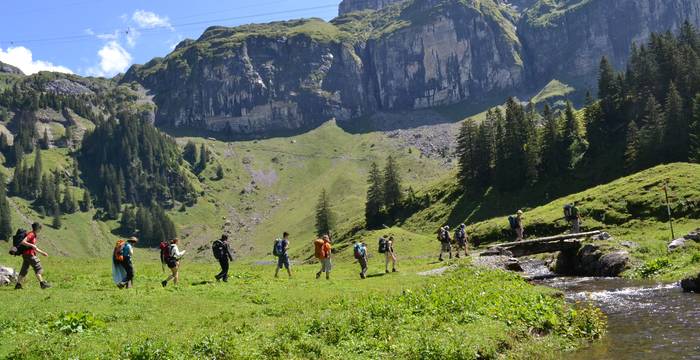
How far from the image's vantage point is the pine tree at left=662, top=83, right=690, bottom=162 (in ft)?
304

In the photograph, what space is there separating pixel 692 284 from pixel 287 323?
68.8 feet

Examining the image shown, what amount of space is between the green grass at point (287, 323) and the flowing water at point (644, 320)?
103 centimetres

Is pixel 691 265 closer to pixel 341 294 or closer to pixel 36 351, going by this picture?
pixel 341 294

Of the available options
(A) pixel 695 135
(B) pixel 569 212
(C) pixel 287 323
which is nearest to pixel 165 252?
(C) pixel 287 323

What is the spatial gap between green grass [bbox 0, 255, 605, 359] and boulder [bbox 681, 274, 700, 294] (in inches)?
310

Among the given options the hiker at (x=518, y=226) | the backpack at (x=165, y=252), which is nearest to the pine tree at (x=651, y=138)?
the hiker at (x=518, y=226)

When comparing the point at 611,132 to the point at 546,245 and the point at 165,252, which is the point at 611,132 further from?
the point at 165,252

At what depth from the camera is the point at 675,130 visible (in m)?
94.1

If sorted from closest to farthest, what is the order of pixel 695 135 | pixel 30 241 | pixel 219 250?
pixel 30 241
pixel 219 250
pixel 695 135

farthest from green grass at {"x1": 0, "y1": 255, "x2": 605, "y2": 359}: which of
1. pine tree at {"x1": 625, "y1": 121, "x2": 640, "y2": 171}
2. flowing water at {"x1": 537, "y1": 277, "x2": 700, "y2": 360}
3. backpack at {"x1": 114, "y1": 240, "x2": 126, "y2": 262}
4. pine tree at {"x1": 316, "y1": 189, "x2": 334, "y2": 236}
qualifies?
pine tree at {"x1": 316, "y1": 189, "x2": 334, "y2": 236}

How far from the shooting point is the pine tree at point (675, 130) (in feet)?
304

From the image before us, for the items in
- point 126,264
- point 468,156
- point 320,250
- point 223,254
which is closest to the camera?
point 126,264

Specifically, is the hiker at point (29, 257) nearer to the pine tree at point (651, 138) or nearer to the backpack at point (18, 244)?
the backpack at point (18, 244)

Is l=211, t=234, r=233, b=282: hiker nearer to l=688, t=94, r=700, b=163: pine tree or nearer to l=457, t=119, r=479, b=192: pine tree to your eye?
l=688, t=94, r=700, b=163: pine tree
